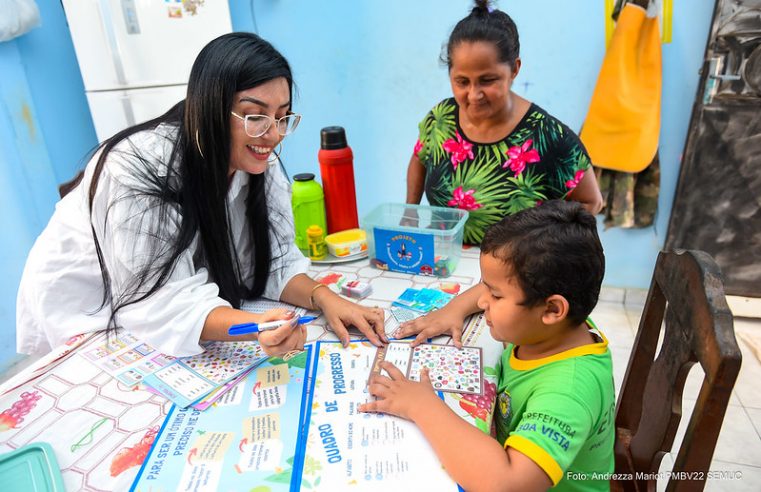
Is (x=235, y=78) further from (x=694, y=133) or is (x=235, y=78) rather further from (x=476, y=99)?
(x=694, y=133)

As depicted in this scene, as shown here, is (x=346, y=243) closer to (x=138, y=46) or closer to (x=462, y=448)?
(x=462, y=448)

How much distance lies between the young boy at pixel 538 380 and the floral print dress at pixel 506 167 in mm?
547

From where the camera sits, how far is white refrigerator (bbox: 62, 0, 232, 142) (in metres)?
2.17

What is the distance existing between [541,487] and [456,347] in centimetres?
29

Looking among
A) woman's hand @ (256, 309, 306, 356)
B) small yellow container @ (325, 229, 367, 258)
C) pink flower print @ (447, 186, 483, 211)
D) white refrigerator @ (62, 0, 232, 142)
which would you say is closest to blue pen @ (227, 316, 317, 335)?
woman's hand @ (256, 309, 306, 356)

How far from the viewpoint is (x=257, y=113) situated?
897 millimetres

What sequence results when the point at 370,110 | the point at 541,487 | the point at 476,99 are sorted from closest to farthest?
the point at 541,487, the point at 476,99, the point at 370,110

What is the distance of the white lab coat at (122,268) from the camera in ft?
2.77

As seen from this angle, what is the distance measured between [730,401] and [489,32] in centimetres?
168

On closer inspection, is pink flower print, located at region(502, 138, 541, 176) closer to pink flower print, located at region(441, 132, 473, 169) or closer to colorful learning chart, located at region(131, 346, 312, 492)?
pink flower print, located at region(441, 132, 473, 169)

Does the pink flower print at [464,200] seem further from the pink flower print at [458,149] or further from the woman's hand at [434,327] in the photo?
the woman's hand at [434,327]

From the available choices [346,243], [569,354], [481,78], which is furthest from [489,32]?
[569,354]

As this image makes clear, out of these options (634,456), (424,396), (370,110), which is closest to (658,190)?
(370,110)

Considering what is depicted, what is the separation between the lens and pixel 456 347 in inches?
34.4
